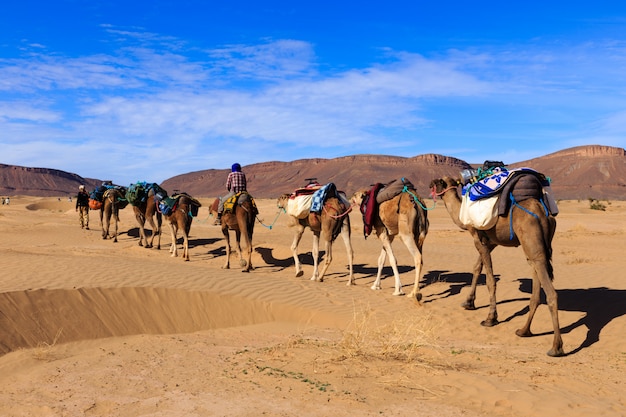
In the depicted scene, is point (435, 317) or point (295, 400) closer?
point (295, 400)

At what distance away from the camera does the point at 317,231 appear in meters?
15.3

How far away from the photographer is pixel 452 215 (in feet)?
36.3

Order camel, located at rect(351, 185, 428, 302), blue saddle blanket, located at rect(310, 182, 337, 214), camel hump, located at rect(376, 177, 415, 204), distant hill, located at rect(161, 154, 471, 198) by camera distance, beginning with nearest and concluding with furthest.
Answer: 1. camel, located at rect(351, 185, 428, 302)
2. camel hump, located at rect(376, 177, 415, 204)
3. blue saddle blanket, located at rect(310, 182, 337, 214)
4. distant hill, located at rect(161, 154, 471, 198)

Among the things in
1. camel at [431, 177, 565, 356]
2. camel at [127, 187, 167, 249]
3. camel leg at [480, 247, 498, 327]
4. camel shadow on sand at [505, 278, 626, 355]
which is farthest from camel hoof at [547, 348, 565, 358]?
camel at [127, 187, 167, 249]

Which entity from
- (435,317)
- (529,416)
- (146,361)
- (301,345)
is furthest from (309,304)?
(529,416)

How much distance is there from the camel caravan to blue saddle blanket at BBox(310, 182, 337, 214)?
25 millimetres

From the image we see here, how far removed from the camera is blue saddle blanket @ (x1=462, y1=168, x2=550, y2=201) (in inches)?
366

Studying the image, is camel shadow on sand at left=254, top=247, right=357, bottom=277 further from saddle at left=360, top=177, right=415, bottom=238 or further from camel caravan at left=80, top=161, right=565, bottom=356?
saddle at left=360, top=177, right=415, bottom=238

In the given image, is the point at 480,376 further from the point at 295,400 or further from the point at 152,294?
the point at 152,294

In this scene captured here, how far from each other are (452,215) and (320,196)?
445 centimetres

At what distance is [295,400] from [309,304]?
637cm

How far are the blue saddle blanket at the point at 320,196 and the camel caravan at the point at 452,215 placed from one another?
0.02 metres

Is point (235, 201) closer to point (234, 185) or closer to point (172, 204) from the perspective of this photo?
point (234, 185)

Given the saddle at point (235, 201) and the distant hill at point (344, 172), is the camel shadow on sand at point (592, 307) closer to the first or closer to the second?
the saddle at point (235, 201)
